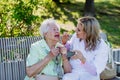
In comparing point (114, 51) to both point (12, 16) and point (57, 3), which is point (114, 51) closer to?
point (12, 16)

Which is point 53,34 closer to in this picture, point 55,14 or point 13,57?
point 13,57

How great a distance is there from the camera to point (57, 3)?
12859 mm

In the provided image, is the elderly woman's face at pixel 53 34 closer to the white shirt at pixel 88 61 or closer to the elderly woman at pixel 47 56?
the elderly woman at pixel 47 56

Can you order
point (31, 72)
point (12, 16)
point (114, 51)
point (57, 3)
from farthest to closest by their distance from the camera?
1. point (57, 3)
2. point (12, 16)
3. point (114, 51)
4. point (31, 72)

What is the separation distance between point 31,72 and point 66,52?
0.51 metres

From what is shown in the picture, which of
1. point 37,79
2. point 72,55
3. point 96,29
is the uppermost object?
point 96,29

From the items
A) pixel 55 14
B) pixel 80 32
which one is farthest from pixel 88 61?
pixel 55 14

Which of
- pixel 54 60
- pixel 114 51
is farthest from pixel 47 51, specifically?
pixel 114 51

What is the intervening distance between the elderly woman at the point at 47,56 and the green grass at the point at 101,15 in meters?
4.81

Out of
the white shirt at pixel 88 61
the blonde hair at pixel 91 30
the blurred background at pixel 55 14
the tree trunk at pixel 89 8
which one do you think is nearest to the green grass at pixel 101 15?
the blurred background at pixel 55 14

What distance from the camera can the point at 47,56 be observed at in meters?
4.18

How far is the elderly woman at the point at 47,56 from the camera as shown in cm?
419

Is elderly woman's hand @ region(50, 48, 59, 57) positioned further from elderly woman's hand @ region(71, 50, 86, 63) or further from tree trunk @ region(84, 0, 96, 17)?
tree trunk @ region(84, 0, 96, 17)

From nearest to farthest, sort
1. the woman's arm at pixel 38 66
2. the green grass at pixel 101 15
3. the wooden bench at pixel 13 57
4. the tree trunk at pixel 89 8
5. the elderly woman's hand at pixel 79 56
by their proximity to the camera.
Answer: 1. the woman's arm at pixel 38 66
2. the elderly woman's hand at pixel 79 56
3. the wooden bench at pixel 13 57
4. the green grass at pixel 101 15
5. the tree trunk at pixel 89 8
